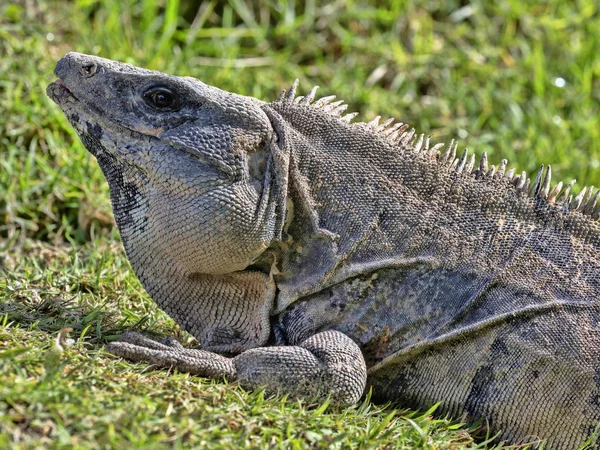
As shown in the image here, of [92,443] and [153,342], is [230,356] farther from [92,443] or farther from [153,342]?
[92,443]

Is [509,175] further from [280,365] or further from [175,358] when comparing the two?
[175,358]

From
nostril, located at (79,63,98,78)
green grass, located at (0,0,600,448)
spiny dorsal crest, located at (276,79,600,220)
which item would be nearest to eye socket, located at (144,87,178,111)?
nostril, located at (79,63,98,78)

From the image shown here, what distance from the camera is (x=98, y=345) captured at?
5.32m

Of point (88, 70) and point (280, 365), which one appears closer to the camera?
point (280, 365)

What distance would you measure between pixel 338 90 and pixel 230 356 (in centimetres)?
503

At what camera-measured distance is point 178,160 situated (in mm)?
5227

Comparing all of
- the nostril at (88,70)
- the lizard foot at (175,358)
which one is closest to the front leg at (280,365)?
the lizard foot at (175,358)

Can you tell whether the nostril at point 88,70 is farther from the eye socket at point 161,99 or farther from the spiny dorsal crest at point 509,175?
the spiny dorsal crest at point 509,175

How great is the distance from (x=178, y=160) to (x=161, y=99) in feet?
1.37

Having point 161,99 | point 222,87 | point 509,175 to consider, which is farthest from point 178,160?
point 222,87

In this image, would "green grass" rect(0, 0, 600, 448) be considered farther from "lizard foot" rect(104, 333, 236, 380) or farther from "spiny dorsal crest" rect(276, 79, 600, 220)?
"spiny dorsal crest" rect(276, 79, 600, 220)

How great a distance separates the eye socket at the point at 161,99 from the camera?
17.7ft

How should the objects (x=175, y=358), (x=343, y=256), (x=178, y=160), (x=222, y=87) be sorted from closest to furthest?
(x=175, y=358) < (x=178, y=160) < (x=343, y=256) < (x=222, y=87)

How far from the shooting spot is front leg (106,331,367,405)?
16.3 ft
